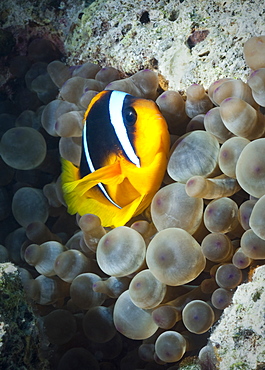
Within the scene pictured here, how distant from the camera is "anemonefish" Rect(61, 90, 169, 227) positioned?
106cm

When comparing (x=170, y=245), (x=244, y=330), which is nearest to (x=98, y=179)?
(x=170, y=245)

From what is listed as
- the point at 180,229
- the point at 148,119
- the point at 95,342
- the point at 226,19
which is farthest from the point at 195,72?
the point at 95,342

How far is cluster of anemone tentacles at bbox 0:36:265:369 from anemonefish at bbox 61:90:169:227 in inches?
2.3

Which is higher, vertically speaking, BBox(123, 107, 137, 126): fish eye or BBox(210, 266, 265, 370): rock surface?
BBox(123, 107, 137, 126): fish eye

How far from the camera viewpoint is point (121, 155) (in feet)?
3.67

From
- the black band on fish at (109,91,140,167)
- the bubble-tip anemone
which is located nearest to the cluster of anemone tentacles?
the bubble-tip anemone

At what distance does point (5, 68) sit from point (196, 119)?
3.47 ft

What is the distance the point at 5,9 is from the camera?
1.74 metres

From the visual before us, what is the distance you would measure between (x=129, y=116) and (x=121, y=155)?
11 centimetres

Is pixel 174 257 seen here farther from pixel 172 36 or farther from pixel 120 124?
pixel 172 36

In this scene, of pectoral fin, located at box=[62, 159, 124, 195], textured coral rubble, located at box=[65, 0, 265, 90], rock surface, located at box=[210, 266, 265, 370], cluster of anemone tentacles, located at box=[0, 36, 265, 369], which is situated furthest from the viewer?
textured coral rubble, located at box=[65, 0, 265, 90]

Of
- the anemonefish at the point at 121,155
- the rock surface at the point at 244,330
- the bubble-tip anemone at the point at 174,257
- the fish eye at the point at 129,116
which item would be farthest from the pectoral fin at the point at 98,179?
the rock surface at the point at 244,330

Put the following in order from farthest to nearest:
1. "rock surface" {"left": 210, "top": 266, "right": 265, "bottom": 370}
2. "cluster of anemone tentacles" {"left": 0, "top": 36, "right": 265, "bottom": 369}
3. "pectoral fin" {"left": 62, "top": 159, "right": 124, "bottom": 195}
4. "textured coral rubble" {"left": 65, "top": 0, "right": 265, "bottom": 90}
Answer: "textured coral rubble" {"left": 65, "top": 0, "right": 265, "bottom": 90} < "pectoral fin" {"left": 62, "top": 159, "right": 124, "bottom": 195} < "cluster of anemone tentacles" {"left": 0, "top": 36, "right": 265, "bottom": 369} < "rock surface" {"left": 210, "top": 266, "right": 265, "bottom": 370}

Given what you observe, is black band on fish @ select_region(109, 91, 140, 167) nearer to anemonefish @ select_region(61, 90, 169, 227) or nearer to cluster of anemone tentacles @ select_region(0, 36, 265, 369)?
anemonefish @ select_region(61, 90, 169, 227)
